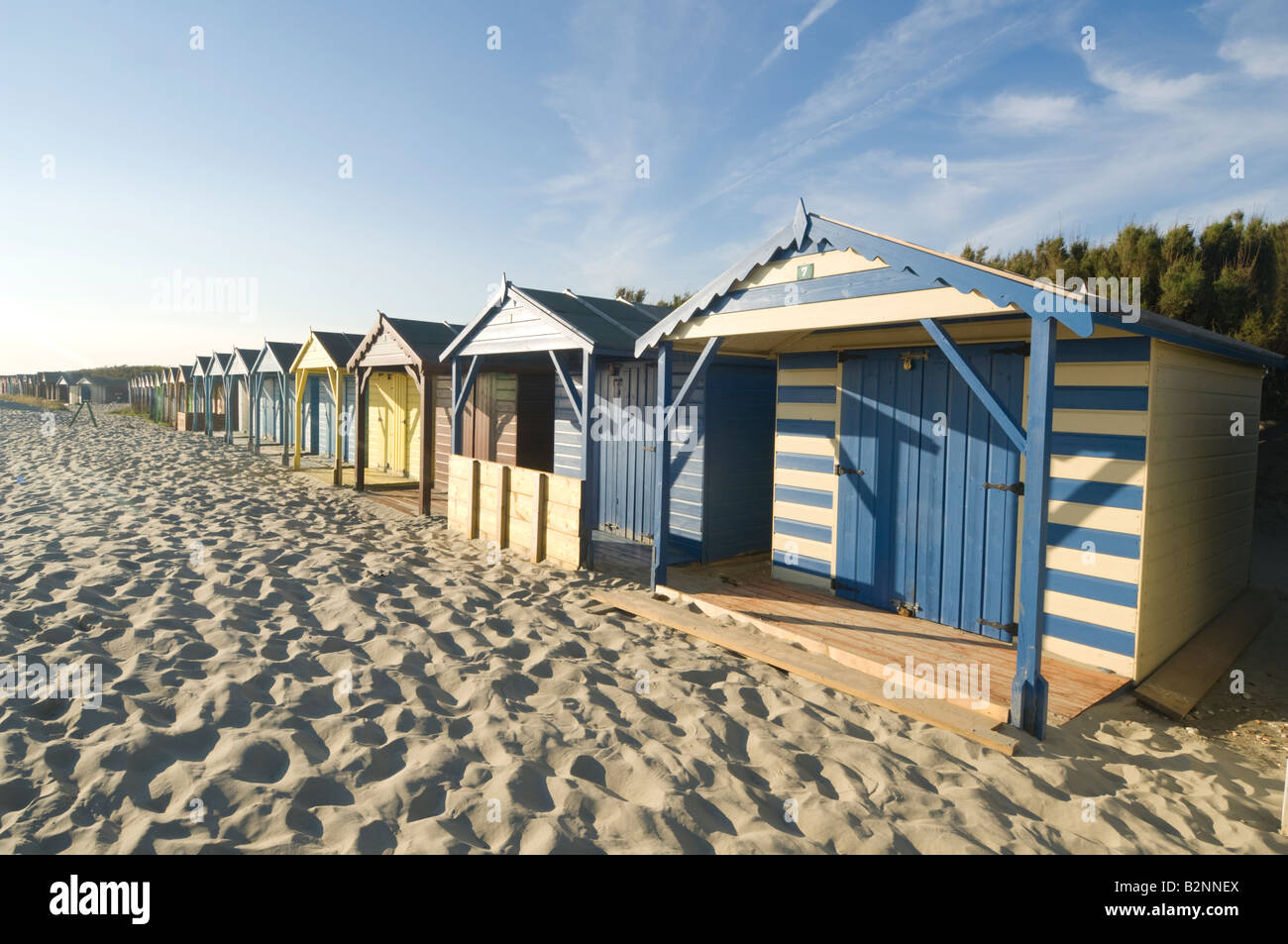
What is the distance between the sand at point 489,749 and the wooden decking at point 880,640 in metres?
0.27

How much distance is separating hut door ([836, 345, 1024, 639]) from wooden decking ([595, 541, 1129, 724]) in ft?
0.90

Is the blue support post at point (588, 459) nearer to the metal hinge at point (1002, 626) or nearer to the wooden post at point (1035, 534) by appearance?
the metal hinge at point (1002, 626)

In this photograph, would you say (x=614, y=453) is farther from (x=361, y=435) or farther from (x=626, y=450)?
(x=361, y=435)

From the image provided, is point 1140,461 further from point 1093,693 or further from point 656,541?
point 656,541

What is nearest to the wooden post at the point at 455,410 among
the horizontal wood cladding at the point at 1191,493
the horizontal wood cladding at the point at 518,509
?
the horizontal wood cladding at the point at 518,509

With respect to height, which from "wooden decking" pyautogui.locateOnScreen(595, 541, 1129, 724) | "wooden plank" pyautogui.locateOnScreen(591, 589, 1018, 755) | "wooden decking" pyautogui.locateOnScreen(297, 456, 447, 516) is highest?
"wooden decking" pyautogui.locateOnScreen(297, 456, 447, 516)

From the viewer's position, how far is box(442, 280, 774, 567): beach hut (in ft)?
25.8

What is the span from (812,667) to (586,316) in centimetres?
529

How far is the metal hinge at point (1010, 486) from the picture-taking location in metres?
5.24

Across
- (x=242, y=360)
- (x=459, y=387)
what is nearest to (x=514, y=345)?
(x=459, y=387)

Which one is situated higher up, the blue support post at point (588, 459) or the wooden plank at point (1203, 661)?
the blue support post at point (588, 459)

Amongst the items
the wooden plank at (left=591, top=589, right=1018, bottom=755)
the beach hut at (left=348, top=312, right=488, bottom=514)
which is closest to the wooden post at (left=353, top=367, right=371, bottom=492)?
the beach hut at (left=348, top=312, right=488, bottom=514)

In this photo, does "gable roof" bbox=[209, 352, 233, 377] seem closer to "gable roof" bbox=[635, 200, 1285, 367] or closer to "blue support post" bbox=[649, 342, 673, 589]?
"blue support post" bbox=[649, 342, 673, 589]

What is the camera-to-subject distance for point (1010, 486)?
5273mm
